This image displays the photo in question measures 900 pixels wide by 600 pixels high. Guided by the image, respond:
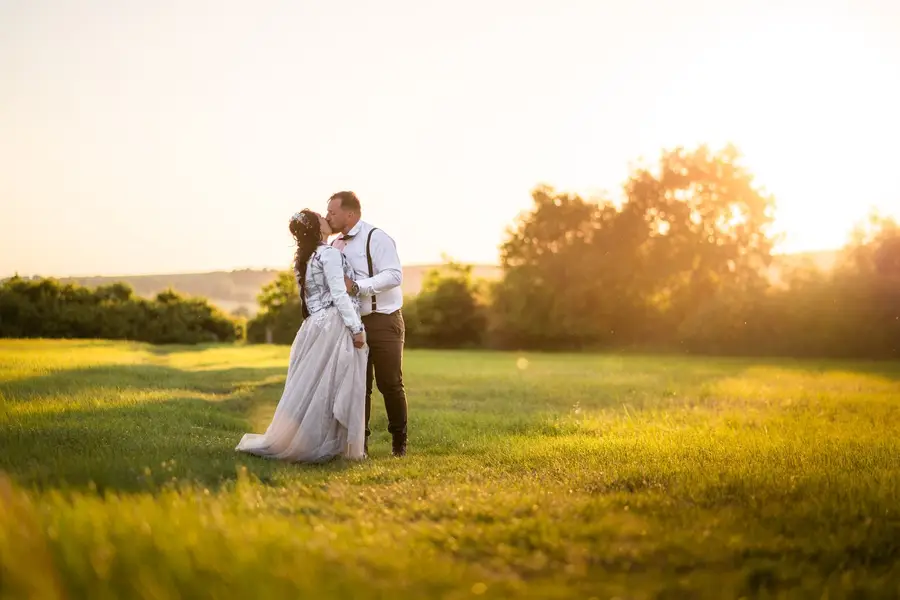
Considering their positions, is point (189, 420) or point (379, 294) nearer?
point (379, 294)

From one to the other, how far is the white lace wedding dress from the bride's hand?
0.07 meters

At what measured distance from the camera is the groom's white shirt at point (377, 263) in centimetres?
911

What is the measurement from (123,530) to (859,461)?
6978 millimetres

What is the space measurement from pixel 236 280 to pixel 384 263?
3742 inches

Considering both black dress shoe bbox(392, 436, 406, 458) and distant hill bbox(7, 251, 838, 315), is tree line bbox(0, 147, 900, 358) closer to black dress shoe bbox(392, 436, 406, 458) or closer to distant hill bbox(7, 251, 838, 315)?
distant hill bbox(7, 251, 838, 315)

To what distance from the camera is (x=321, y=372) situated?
8.98m

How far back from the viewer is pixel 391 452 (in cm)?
952

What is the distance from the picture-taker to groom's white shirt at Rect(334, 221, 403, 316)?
9109mm

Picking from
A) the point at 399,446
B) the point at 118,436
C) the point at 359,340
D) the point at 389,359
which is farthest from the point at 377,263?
the point at 118,436

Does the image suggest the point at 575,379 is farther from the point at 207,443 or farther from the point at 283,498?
the point at 283,498

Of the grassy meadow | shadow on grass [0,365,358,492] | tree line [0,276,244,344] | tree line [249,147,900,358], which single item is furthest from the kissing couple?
tree line [0,276,244,344]

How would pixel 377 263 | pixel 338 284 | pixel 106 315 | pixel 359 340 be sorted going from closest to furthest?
1. pixel 338 284
2. pixel 359 340
3. pixel 377 263
4. pixel 106 315

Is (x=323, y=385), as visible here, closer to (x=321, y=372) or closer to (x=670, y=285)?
(x=321, y=372)

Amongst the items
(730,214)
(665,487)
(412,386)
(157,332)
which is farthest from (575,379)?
(157,332)
